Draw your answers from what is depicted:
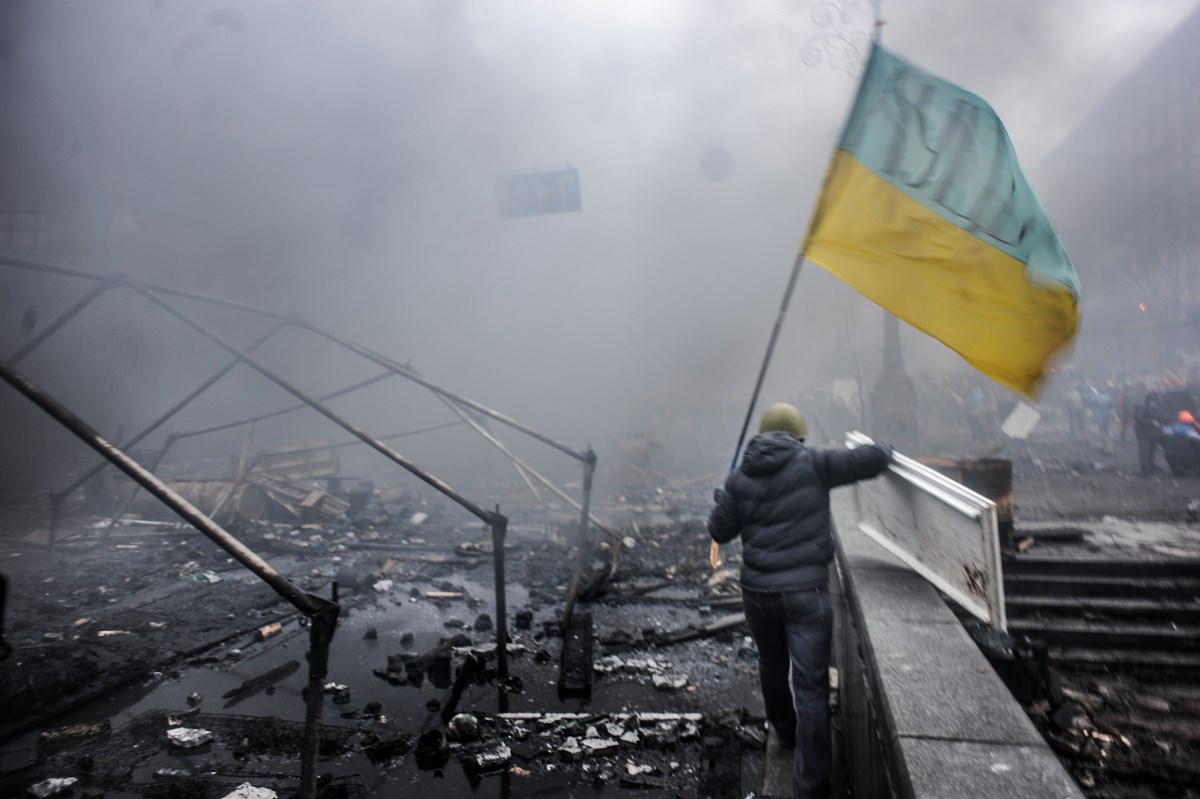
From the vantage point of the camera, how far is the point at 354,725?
3.76 m

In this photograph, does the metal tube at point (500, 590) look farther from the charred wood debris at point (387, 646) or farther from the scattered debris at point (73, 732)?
the scattered debris at point (73, 732)

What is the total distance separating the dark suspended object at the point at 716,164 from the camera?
84.4ft

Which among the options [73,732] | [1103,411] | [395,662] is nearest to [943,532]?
[395,662]

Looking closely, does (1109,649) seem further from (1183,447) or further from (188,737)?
(1183,447)

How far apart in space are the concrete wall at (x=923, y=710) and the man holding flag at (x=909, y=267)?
0.96 ft

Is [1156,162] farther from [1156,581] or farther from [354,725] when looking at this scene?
[354,725]

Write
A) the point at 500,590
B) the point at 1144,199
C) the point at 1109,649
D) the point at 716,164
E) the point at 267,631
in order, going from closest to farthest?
the point at 1109,649, the point at 500,590, the point at 267,631, the point at 1144,199, the point at 716,164

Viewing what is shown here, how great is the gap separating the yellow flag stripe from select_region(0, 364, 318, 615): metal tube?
2.46 m

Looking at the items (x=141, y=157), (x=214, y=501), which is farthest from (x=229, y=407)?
(x=214, y=501)

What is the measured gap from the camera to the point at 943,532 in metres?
2.81

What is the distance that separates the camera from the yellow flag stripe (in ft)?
8.15

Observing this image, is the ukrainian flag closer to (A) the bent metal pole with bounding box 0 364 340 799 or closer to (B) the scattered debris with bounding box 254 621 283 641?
(A) the bent metal pole with bounding box 0 364 340 799

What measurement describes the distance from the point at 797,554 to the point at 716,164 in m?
25.5

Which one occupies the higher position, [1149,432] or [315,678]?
[1149,432]
